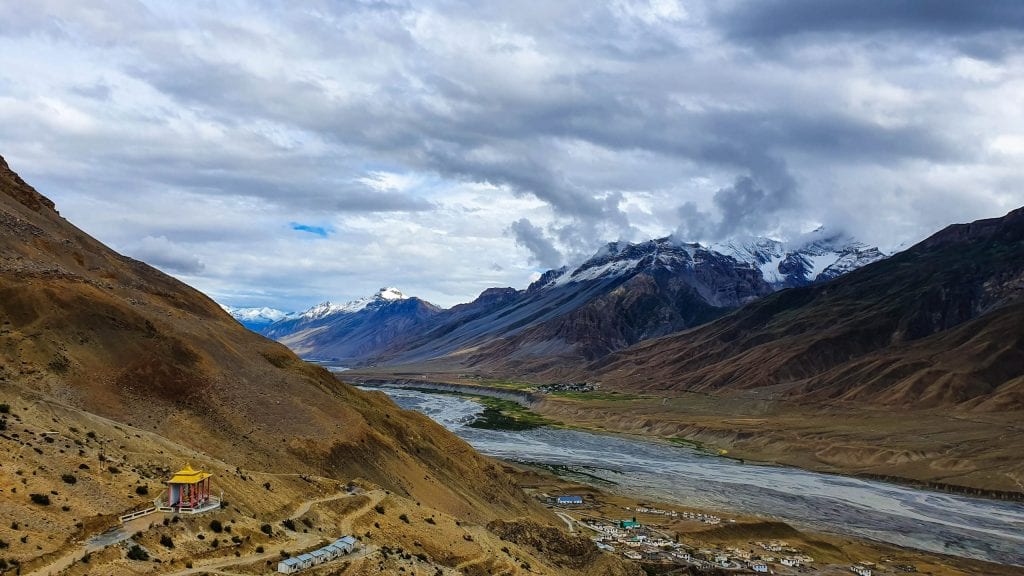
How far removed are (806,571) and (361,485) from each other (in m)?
43.6

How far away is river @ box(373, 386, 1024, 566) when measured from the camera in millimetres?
103100

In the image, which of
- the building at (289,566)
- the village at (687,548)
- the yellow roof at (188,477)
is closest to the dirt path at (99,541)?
the yellow roof at (188,477)

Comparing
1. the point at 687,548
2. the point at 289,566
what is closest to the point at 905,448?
the point at 687,548

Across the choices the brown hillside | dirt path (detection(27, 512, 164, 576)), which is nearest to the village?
the brown hillside

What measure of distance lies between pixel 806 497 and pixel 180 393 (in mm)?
96801

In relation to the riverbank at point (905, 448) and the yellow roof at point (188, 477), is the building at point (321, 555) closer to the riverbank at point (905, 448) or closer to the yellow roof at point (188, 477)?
the yellow roof at point (188, 477)

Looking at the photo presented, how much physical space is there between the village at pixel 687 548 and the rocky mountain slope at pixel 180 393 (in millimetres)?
7442

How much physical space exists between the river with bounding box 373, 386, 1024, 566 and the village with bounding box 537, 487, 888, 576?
18.0 metres

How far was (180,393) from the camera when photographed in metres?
66.0

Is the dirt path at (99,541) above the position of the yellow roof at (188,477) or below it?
below

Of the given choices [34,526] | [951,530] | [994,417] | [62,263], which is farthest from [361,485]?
[994,417]

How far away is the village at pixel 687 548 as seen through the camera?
73.6 meters

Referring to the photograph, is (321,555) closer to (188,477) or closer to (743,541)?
(188,477)

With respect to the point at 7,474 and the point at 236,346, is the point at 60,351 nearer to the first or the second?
the point at 236,346
